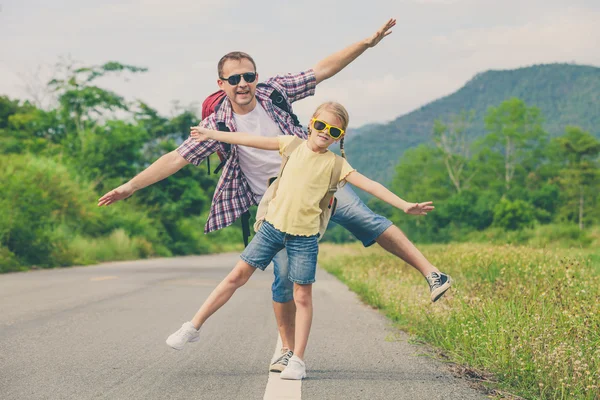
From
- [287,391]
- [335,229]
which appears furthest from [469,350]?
[335,229]

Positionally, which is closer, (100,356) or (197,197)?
(100,356)

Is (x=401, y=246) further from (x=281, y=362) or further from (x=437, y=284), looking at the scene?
(x=281, y=362)

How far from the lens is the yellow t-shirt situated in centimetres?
484

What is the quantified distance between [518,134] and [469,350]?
8559 cm

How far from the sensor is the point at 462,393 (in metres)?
4.55

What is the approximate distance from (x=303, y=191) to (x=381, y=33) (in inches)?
61.7

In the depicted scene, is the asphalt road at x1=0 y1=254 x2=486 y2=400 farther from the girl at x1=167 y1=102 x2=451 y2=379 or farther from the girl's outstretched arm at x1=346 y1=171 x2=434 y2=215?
the girl's outstretched arm at x1=346 y1=171 x2=434 y2=215

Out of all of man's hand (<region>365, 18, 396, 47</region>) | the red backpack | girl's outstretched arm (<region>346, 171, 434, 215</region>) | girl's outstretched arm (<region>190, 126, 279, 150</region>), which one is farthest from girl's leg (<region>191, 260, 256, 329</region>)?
man's hand (<region>365, 18, 396, 47</region>)

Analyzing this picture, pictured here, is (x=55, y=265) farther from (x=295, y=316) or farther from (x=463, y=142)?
(x=463, y=142)

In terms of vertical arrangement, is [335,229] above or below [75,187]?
below

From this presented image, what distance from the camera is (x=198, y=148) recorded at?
5.19m

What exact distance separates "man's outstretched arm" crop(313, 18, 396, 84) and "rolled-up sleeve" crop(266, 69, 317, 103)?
0.24 feet

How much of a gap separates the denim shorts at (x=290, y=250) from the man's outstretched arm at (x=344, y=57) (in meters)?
1.33

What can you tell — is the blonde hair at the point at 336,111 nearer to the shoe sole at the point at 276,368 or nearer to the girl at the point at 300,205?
the girl at the point at 300,205
